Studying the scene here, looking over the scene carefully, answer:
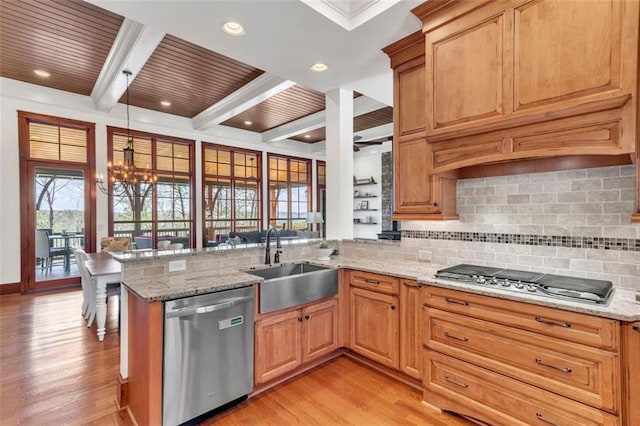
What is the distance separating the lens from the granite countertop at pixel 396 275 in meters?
1.56

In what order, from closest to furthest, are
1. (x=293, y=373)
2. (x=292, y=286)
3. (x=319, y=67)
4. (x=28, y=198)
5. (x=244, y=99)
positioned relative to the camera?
(x=292, y=286) < (x=293, y=373) < (x=319, y=67) < (x=244, y=99) < (x=28, y=198)

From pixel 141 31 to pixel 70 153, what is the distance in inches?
145

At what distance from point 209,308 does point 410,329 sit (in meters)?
1.51

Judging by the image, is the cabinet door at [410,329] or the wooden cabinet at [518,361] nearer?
the wooden cabinet at [518,361]

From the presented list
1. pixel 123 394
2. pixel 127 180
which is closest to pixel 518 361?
pixel 123 394

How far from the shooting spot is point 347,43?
2.66 m

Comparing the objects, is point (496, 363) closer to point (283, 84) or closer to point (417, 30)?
point (417, 30)

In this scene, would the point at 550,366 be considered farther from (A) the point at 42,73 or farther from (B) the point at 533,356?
(A) the point at 42,73

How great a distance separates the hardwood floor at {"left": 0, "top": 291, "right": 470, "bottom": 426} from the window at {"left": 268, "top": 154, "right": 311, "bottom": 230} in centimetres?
558

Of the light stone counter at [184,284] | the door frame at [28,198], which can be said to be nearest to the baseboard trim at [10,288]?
the door frame at [28,198]

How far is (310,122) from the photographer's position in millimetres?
6590

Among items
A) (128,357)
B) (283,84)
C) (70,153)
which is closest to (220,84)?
(283,84)

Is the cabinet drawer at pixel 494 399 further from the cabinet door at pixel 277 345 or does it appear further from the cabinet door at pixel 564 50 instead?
the cabinet door at pixel 564 50

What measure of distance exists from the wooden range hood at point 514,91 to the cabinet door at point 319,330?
3.66ft
